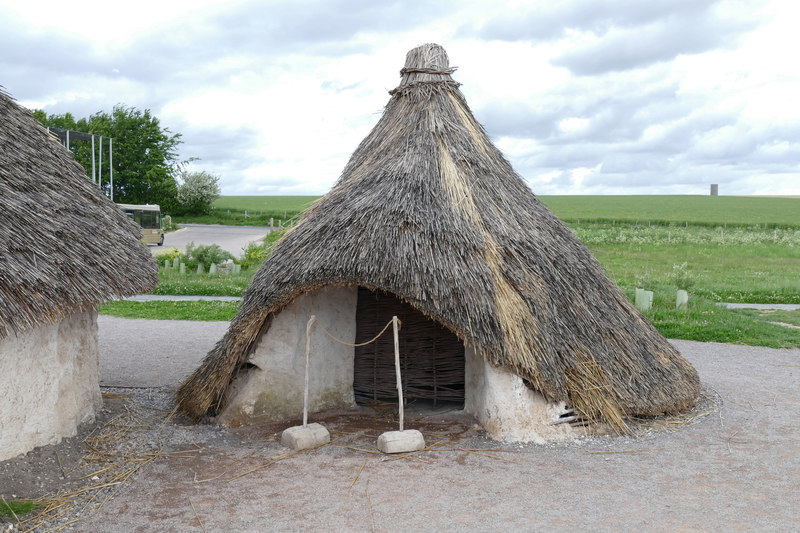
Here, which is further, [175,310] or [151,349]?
[175,310]

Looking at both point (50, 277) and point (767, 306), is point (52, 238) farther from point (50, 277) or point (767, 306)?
point (767, 306)

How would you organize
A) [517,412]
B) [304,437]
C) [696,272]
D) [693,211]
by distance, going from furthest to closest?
[693,211] → [696,272] → [517,412] → [304,437]

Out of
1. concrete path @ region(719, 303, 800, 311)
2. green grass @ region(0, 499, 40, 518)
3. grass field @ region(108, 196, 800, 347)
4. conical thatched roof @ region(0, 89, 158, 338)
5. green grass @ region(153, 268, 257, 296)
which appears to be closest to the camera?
green grass @ region(0, 499, 40, 518)

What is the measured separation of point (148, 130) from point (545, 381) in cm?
5338

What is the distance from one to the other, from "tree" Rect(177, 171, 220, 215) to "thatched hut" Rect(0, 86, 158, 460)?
46.9 m

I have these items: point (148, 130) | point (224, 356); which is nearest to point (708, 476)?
point (224, 356)

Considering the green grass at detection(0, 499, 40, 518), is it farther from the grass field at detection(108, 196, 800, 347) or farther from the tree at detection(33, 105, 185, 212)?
the tree at detection(33, 105, 185, 212)

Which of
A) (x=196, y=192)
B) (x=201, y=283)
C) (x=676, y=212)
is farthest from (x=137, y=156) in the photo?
(x=676, y=212)

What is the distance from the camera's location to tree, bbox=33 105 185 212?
53.1m

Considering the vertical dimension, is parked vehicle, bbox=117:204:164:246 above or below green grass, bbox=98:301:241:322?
above

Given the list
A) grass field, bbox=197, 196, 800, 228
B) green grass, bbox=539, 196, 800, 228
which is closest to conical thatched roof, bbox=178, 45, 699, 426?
grass field, bbox=197, 196, 800, 228

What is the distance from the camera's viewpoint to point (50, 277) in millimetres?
6527

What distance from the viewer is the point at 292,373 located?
27.7ft

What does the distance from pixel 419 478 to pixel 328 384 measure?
272 cm
